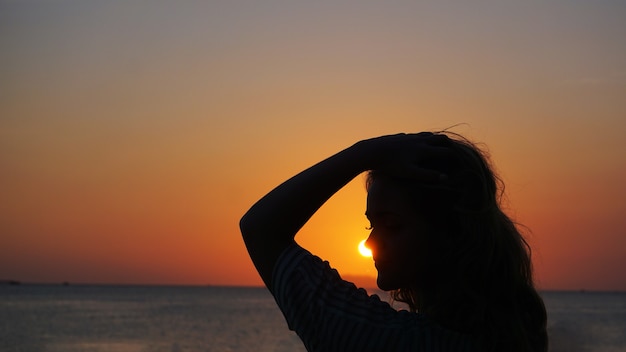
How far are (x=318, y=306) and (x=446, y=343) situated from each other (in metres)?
0.24

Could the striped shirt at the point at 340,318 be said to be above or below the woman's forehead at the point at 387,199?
below

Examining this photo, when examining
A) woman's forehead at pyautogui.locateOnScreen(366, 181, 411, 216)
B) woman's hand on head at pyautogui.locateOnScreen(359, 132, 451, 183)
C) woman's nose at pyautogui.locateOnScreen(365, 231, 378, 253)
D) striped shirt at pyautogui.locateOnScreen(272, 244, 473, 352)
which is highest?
woman's hand on head at pyautogui.locateOnScreen(359, 132, 451, 183)

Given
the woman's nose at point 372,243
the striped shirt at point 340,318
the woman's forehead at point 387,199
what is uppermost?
the woman's forehead at point 387,199

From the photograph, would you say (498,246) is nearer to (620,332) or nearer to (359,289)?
(359,289)

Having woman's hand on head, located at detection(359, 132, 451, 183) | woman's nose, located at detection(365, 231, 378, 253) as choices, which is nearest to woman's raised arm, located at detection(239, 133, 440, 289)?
woman's hand on head, located at detection(359, 132, 451, 183)

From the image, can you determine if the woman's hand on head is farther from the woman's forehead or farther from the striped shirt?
the striped shirt

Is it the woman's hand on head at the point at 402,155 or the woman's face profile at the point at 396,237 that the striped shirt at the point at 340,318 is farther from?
the woman's hand on head at the point at 402,155

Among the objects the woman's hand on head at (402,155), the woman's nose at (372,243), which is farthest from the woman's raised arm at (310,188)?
the woman's nose at (372,243)

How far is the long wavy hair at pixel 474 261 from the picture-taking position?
1781 millimetres

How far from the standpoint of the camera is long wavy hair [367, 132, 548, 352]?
1781 millimetres

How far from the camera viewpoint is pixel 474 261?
179 centimetres

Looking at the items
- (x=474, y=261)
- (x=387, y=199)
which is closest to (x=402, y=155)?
(x=387, y=199)

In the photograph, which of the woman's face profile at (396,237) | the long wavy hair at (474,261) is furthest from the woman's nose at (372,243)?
the long wavy hair at (474,261)

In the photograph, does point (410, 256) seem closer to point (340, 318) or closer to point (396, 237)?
point (396, 237)
